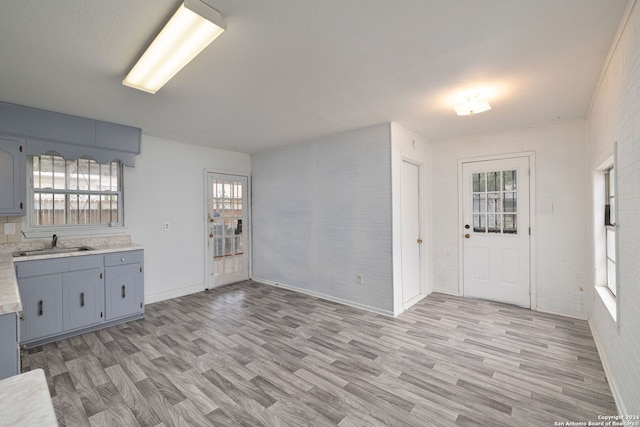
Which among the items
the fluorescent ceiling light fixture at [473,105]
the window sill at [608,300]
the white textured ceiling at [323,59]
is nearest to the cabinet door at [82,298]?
the white textured ceiling at [323,59]

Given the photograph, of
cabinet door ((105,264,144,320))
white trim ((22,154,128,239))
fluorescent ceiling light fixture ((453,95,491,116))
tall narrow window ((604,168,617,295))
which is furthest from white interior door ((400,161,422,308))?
white trim ((22,154,128,239))

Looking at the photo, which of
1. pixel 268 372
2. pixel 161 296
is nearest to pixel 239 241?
pixel 161 296

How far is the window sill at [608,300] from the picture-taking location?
2195mm

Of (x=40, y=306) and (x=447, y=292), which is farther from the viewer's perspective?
(x=447, y=292)

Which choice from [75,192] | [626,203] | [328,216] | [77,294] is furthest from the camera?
[328,216]

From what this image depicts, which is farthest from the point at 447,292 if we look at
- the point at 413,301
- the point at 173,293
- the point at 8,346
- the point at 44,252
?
the point at 44,252

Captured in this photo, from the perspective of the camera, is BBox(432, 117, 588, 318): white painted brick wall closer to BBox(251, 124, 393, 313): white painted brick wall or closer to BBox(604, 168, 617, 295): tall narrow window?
BBox(604, 168, 617, 295): tall narrow window

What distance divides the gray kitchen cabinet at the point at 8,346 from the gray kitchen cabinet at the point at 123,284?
218cm

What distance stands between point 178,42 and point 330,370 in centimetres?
276

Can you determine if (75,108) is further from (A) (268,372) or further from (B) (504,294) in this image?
(B) (504,294)

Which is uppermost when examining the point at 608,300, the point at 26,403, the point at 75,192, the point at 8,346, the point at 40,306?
the point at 75,192

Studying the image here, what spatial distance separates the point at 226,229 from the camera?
5.27 meters

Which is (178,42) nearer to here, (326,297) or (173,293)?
(326,297)

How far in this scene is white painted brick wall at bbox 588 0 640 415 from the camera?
1.61 meters
